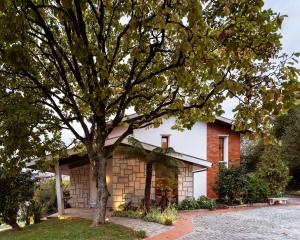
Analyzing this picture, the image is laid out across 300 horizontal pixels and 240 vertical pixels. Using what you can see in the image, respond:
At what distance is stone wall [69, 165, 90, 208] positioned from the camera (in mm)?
20422

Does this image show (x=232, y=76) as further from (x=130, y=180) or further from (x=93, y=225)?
(x=130, y=180)

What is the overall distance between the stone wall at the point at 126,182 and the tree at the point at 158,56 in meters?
5.00

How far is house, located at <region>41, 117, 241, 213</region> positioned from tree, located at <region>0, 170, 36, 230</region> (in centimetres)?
236

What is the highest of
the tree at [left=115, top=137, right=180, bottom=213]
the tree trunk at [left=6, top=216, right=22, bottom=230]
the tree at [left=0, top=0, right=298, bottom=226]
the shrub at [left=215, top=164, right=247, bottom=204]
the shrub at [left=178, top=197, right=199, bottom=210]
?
the tree at [left=0, top=0, right=298, bottom=226]

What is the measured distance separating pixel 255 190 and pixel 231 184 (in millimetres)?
1773

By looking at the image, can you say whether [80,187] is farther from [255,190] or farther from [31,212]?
[255,190]

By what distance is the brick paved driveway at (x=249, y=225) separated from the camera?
11.1m

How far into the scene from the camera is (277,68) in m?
7.30

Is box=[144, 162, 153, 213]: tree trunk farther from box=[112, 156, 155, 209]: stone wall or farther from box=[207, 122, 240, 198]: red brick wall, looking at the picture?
box=[207, 122, 240, 198]: red brick wall

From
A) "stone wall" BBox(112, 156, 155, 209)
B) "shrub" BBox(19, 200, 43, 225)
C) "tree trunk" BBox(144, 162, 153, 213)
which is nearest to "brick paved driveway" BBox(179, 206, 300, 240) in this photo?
"tree trunk" BBox(144, 162, 153, 213)

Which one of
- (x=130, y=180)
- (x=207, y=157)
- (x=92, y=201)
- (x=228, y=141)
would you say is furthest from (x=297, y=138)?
(x=92, y=201)

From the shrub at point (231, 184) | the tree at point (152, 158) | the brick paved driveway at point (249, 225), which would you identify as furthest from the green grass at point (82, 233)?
the shrub at point (231, 184)

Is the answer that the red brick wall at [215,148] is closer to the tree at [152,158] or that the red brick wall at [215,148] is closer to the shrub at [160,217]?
the tree at [152,158]

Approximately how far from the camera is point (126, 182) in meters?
18.2
